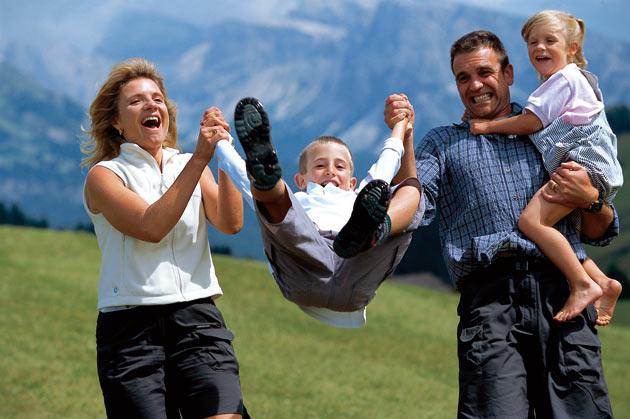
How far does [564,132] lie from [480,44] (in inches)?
24.1

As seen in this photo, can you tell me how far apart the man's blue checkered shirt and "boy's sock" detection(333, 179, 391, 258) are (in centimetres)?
54

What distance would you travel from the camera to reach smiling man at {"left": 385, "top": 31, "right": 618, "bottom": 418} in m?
4.99

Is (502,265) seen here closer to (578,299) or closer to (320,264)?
(578,299)

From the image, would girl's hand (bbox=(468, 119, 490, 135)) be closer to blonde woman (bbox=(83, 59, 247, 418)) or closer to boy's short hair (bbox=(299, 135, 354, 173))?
boy's short hair (bbox=(299, 135, 354, 173))

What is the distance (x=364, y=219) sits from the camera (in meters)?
4.53

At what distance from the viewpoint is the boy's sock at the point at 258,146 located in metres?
4.55

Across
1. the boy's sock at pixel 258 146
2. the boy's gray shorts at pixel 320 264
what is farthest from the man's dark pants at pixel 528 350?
the boy's sock at pixel 258 146

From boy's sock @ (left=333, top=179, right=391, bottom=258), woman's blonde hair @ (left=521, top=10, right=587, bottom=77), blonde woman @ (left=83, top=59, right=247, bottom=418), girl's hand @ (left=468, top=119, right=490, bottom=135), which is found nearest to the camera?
boy's sock @ (left=333, top=179, right=391, bottom=258)

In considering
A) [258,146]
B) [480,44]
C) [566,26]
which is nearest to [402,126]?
[480,44]

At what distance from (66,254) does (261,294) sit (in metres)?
3.90

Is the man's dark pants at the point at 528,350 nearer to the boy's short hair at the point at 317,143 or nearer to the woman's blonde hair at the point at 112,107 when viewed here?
the boy's short hair at the point at 317,143

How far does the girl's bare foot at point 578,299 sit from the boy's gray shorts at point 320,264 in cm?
81

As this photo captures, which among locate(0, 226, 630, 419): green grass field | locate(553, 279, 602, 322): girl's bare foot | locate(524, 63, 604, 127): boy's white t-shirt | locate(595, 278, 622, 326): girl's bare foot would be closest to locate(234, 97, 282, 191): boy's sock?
locate(524, 63, 604, 127): boy's white t-shirt

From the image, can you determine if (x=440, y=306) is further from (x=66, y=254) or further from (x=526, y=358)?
(x=526, y=358)
